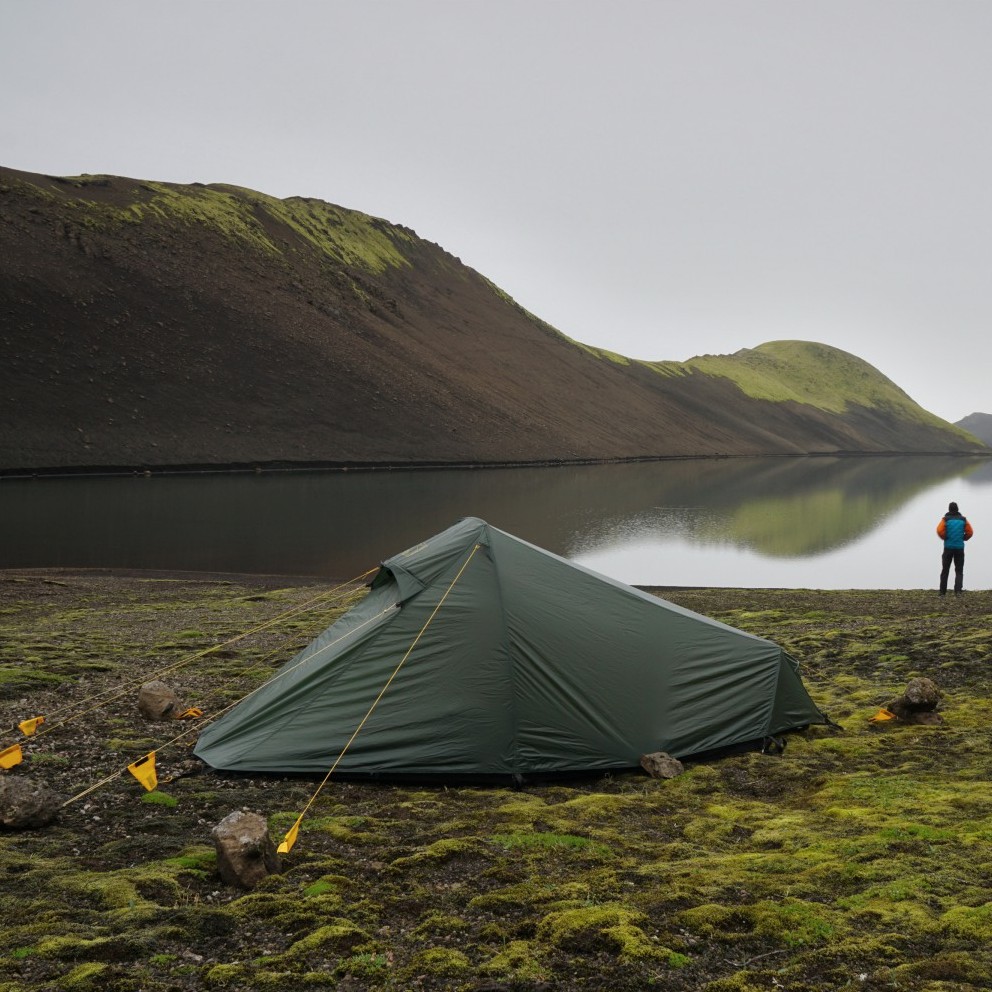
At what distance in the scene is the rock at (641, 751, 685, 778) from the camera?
9.67 metres

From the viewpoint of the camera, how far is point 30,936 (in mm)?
5484

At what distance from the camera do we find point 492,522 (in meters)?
43.8

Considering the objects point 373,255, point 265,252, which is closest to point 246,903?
point 265,252

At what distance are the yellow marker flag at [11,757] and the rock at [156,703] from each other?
2.07 metres

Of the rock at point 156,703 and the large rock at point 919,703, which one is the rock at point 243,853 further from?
the large rock at point 919,703

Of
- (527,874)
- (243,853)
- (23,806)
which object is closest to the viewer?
(243,853)

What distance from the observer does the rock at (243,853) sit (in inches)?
255

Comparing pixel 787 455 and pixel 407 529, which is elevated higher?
pixel 787 455

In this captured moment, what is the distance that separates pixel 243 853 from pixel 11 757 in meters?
3.99

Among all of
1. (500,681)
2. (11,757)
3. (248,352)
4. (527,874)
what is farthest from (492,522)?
(248,352)

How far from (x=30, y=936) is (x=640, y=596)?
7.71 meters

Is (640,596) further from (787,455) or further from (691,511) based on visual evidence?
(787,455)

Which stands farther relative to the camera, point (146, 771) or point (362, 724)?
point (362, 724)

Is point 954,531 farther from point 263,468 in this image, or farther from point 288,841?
point 263,468
